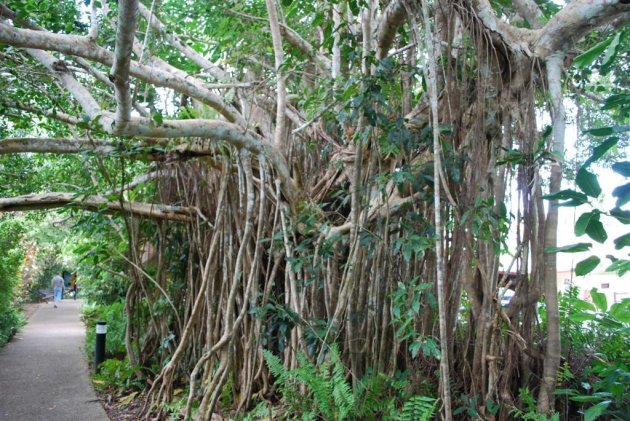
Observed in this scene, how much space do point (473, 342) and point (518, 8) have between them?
2.76 m

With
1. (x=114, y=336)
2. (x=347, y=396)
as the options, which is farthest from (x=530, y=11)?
(x=114, y=336)

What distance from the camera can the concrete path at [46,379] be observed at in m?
5.54

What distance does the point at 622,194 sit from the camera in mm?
1431

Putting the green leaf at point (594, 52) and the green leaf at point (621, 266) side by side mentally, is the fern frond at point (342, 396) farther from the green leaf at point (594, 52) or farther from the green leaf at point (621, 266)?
the green leaf at point (594, 52)

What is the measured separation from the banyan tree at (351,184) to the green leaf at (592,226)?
1.35 m

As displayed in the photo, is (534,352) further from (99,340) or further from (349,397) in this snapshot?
(99,340)

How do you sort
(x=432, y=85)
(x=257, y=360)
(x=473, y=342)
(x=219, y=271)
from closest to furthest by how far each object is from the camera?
1. (x=432, y=85)
2. (x=473, y=342)
3. (x=257, y=360)
4. (x=219, y=271)

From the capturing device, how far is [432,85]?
3.07 metres

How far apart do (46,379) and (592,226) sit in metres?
7.19

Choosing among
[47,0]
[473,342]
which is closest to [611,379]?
[473,342]

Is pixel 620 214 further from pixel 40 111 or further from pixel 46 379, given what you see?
pixel 46 379

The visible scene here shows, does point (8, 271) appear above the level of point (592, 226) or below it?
below

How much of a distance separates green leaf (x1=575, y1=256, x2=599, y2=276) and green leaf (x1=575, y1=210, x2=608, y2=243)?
0.26 feet

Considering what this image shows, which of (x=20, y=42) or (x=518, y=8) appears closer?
(x=20, y=42)
